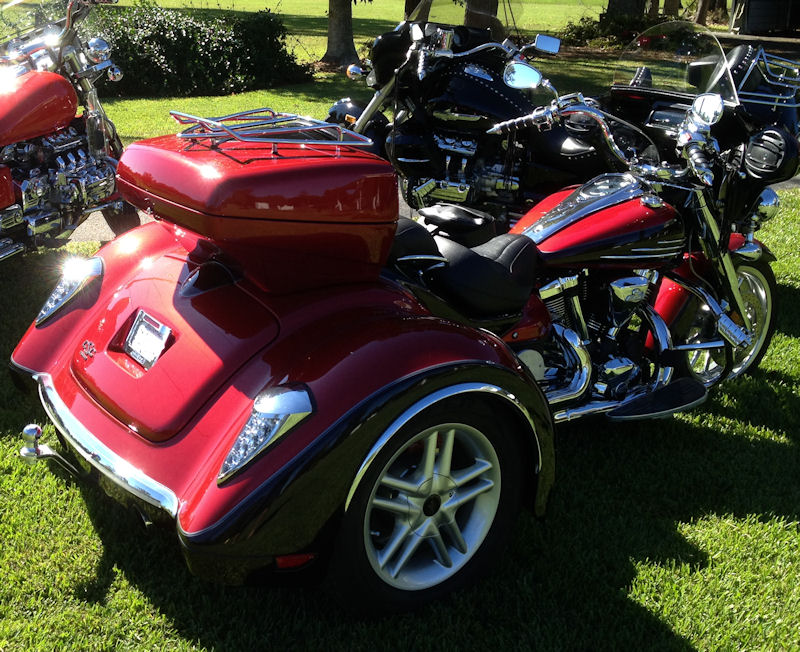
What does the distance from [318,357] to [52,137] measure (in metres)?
3.43

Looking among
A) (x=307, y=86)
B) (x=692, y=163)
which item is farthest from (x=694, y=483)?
(x=307, y=86)

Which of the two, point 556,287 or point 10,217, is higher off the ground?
point 556,287

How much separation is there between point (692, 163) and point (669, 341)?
814 mm

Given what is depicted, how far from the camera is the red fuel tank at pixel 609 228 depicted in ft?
10.8

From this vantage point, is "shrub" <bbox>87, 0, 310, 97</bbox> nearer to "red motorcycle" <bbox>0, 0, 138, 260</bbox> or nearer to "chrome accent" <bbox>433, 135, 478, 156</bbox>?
"red motorcycle" <bbox>0, 0, 138, 260</bbox>

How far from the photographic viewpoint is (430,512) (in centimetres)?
253

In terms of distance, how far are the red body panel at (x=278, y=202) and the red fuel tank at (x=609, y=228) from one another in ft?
3.34

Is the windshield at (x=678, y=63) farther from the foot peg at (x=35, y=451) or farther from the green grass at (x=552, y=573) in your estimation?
the foot peg at (x=35, y=451)

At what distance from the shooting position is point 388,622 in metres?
2.50

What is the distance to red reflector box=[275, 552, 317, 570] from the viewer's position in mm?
2150

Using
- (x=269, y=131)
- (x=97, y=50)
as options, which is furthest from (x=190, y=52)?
(x=269, y=131)

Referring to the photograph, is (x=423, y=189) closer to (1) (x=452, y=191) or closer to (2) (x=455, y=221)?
(1) (x=452, y=191)

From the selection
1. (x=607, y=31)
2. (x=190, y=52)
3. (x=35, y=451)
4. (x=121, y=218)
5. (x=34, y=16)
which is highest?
(x=34, y=16)

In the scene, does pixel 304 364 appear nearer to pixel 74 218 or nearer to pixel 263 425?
pixel 263 425
